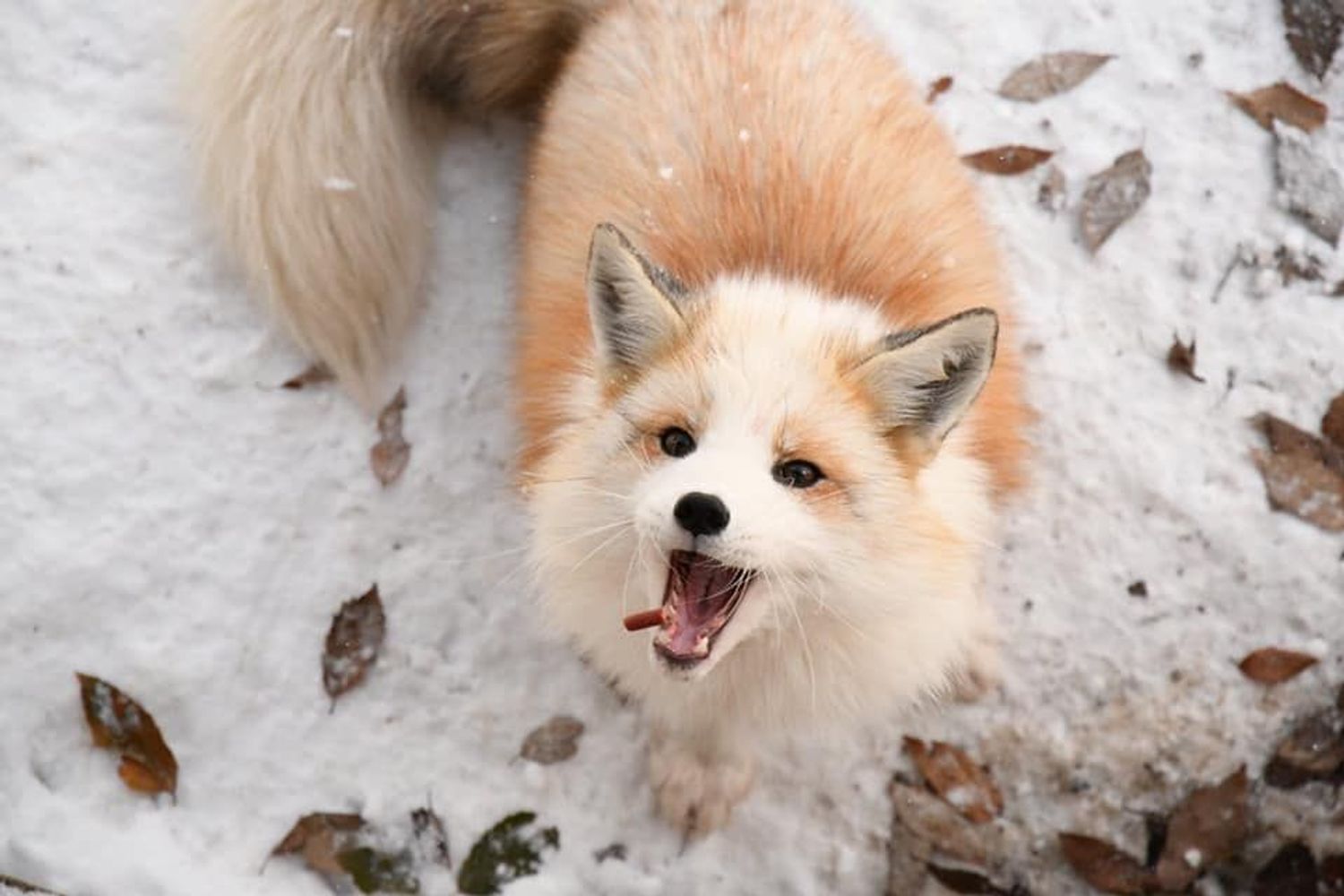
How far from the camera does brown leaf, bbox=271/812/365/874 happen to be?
2.22 metres

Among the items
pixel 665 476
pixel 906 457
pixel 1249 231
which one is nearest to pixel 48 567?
pixel 665 476

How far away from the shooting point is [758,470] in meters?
1.48

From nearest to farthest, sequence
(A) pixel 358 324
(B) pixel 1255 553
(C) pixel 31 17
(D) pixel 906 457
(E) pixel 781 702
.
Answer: (D) pixel 906 457
(E) pixel 781 702
(B) pixel 1255 553
(A) pixel 358 324
(C) pixel 31 17

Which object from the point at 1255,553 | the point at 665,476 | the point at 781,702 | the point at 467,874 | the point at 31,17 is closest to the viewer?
the point at 665,476

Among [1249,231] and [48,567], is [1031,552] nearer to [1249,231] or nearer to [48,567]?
[1249,231]

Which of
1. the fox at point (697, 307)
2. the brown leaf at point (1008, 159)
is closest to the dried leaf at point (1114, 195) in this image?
the brown leaf at point (1008, 159)

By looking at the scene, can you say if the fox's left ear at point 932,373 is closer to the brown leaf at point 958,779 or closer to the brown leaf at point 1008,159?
the brown leaf at point 958,779

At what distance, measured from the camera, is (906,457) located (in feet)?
5.30

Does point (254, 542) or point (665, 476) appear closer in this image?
point (665, 476)

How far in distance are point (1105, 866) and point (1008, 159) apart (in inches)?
62.9

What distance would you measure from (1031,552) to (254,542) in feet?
5.56

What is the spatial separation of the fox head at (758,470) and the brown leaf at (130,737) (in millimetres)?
1090

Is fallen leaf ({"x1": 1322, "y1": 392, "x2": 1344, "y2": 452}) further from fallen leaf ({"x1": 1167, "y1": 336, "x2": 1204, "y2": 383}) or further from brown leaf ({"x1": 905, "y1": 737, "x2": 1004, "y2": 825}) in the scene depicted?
brown leaf ({"x1": 905, "y1": 737, "x2": 1004, "y2": 825})

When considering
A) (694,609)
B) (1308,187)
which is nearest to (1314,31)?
(1308,187)
